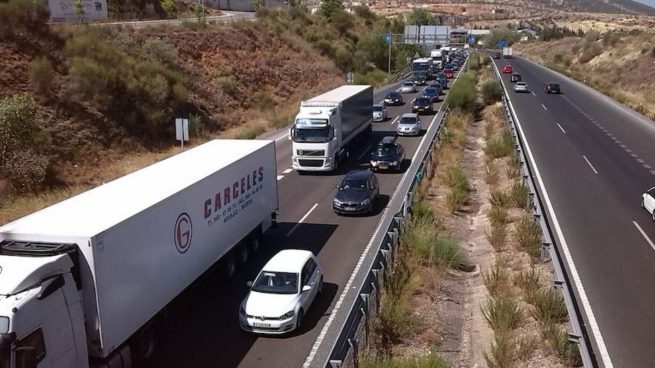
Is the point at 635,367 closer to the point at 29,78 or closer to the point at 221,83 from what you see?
the point at 29,78

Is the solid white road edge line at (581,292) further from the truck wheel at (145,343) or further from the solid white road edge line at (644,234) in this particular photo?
the truck wheel at (145,343)

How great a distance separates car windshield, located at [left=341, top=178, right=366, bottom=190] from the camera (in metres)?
22.7

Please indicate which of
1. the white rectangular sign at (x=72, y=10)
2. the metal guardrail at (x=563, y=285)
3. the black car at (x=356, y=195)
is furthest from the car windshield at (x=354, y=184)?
the white rectangular sign at (x=72, y=10)

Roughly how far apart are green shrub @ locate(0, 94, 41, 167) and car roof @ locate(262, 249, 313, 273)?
53.6 ft

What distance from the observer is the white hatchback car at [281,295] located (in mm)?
13227

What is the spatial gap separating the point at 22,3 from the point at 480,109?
118 ft

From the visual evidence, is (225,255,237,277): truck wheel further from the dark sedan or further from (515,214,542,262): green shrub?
the dark sedan

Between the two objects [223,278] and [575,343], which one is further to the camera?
[223,278]

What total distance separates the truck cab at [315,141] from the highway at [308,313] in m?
0.93

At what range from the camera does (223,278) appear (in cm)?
1633

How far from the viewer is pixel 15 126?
25172 mm

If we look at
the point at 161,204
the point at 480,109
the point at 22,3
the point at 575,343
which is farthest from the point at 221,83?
the point at 575,343

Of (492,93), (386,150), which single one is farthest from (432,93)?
(386,150)

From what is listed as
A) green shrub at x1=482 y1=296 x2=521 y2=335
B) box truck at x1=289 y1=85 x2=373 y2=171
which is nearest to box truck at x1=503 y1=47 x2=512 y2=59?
box truck at x1=289 y1=85 x2=373 y2=171
